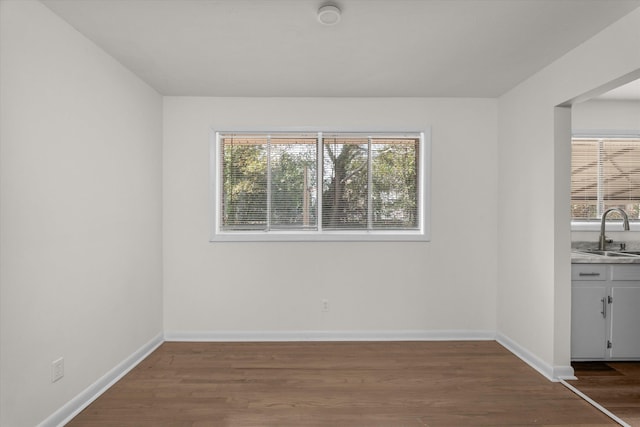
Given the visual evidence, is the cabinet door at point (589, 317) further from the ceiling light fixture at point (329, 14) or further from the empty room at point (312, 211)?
the ceiling light fixture at point (329, 14)

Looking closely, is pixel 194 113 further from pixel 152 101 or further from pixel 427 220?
pixel 427 220

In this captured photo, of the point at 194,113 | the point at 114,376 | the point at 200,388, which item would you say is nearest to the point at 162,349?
the point at 114,376

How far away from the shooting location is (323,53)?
2754 millimetres

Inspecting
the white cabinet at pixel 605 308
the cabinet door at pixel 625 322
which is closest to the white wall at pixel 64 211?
the white cabinet at pixel 605 308

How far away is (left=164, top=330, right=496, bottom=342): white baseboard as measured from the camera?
150 inches

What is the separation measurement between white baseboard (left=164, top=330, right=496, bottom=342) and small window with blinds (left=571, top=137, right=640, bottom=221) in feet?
6.09

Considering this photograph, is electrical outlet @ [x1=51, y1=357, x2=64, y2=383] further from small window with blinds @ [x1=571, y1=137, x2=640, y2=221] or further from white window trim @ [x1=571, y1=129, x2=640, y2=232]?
small window with blinds @ [x1=571, y1=137, x2=640, y2=221]

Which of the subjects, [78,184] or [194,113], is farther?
[194,113]

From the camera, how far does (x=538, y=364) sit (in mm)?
3105

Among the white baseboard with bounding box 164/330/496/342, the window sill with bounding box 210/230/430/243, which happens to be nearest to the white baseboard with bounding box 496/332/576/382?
the white baseboard with bounding box 164/330/496/342

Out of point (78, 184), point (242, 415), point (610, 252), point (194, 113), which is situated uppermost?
point (194, 113)

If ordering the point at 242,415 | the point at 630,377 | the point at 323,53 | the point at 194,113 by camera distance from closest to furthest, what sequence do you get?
the point at 242,415 < the point at 323,53 < the point at 630,377 < the point at 194,113

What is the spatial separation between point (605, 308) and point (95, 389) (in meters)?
4.32

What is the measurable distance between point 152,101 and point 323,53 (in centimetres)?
194
